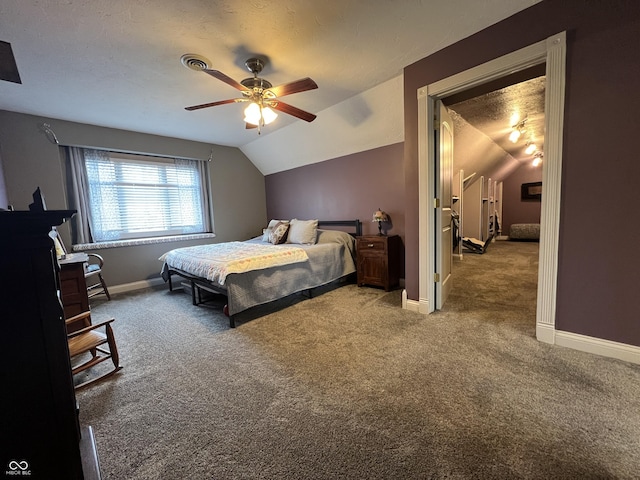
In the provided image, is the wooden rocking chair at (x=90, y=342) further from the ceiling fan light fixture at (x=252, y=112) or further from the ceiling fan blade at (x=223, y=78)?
the ceiling fan light fixture at (x=252, y=112)

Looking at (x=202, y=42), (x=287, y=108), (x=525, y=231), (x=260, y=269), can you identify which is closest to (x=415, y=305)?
(x=260, y=269)

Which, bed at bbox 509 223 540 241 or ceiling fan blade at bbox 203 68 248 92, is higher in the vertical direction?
ceiling fan blade at bbox 203 68 248 92

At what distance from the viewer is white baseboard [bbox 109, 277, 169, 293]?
12.8ft

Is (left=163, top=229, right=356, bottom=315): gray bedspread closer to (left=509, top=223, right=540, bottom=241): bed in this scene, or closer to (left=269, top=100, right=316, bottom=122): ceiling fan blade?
(left=269, top=100, right=316, bottom=122): ceiling fan blade

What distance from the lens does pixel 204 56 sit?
225 cm

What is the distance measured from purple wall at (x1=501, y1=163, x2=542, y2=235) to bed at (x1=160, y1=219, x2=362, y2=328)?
7150 mm

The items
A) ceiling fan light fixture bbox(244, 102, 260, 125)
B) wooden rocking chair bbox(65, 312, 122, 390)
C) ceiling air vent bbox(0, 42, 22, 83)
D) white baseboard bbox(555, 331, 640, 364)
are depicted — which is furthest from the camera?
ceiling fan light fixture bbox(244, 102, 260, 125)

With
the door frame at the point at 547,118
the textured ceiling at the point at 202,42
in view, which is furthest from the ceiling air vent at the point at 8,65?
the door frame at the point at 547,118

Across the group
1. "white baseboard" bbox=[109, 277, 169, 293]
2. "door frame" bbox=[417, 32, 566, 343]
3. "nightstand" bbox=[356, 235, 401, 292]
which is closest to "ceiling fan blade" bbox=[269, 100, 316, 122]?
"door frame" bbox=[417, 32, 566, 343]

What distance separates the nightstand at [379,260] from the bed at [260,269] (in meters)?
0.28

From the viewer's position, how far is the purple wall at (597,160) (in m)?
1.63

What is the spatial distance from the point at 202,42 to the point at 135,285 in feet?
11.8

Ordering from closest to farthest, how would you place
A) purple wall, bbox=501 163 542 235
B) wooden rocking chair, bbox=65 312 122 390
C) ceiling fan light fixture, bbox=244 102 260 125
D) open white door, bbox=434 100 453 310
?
wooden rocking chair, bbox=65 312 122 390
ceiling fan light fixture, bbox=244 102 260 125
open white door, bbox=434 100 453 310
purple wall, bbox=501 163 542 235

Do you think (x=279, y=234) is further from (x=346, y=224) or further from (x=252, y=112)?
(x=252, y=112)
